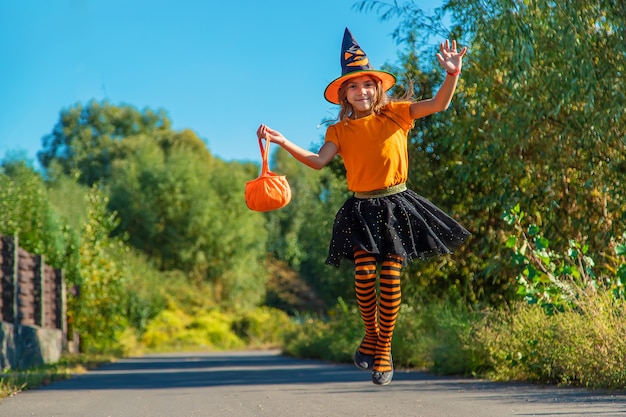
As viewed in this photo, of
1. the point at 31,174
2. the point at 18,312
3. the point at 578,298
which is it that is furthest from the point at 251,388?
the point at 31,174

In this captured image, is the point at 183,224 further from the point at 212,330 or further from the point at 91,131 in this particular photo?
the point at 91,131

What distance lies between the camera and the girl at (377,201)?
637 centimetres

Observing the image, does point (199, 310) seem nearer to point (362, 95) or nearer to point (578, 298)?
point (578, 298)

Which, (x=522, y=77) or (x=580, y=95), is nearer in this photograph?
(x=580, y=95)

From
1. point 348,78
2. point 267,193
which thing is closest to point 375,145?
point 348,78

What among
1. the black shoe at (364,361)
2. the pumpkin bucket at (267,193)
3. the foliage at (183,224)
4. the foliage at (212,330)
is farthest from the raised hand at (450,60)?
the foliage at (183,224)

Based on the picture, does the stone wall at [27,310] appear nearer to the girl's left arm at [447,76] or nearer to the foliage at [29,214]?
the foliage at [29,214]

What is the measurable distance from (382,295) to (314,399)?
97.1 inches

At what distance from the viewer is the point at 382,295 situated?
6.52 m

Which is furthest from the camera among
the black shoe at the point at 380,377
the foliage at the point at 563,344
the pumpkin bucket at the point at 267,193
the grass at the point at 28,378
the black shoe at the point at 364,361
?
the grass at the point at 28,378

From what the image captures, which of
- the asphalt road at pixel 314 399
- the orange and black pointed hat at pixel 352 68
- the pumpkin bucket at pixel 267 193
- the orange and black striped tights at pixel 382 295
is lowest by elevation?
the asphalt road at pixel 314 399

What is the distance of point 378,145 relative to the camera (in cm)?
646

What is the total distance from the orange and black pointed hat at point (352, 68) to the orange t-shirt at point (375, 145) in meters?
0.21

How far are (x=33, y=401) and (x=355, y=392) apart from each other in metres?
3.15
